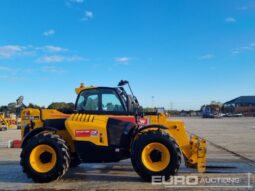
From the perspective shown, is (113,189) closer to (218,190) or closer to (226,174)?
(218,190)

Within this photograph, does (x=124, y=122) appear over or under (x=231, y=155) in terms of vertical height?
over

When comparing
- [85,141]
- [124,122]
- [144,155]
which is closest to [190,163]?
[144,155]

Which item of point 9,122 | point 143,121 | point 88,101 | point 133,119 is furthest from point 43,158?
point 9,122

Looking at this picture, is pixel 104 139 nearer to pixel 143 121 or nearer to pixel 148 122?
pixel 143 121

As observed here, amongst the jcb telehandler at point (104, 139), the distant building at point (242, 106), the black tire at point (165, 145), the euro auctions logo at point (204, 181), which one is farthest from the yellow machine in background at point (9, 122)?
the distant building at point (242, 106)

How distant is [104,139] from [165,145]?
1548mm

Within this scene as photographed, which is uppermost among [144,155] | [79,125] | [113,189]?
[79,125]

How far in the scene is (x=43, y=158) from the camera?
372 inches

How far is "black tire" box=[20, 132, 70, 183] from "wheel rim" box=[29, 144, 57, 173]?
0.06 m

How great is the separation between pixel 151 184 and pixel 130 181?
66 cm

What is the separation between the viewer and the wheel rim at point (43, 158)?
9.36 m

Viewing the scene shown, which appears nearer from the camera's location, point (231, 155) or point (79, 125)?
point (79, 125)

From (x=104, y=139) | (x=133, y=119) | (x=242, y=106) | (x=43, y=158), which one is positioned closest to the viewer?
(x=43, y=158)

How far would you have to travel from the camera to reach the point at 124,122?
971cm
